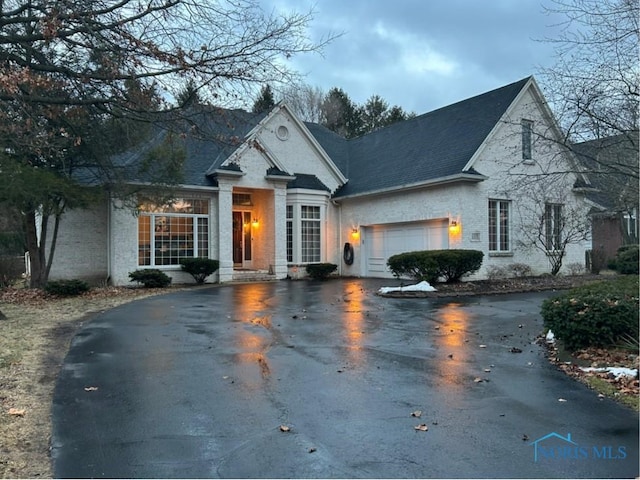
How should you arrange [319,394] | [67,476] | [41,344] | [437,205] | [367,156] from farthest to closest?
[367,156] → [437,205] → [41,344] → [319,394] → [67,476]

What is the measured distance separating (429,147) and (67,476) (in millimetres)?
19386

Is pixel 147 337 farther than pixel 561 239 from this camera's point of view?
No

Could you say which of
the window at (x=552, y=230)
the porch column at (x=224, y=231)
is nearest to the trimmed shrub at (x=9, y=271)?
the porch column at (x=224, y=231)

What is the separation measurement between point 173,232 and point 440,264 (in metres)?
10.3

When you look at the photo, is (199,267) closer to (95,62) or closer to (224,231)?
(224,231)

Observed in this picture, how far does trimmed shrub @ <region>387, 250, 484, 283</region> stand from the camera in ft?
52.7

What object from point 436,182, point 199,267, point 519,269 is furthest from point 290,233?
point 519,269

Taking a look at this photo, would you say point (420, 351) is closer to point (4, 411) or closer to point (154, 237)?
point (4, 411)

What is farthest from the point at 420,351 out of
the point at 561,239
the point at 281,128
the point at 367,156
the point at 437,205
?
the point at 367,156

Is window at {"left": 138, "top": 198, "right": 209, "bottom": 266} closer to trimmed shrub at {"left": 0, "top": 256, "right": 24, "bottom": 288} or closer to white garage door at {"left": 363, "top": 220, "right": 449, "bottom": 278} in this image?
trimmed shrub at {"left": 0, "top": 256, "right": 24, "bottom": 288}

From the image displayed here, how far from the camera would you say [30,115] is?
24.9 feet

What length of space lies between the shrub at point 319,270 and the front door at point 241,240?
10.2 feet

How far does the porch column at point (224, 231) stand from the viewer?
20.2 metres

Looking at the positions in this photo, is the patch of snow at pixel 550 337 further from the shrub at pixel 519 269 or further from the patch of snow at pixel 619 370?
the shrub at pixel 519 269
